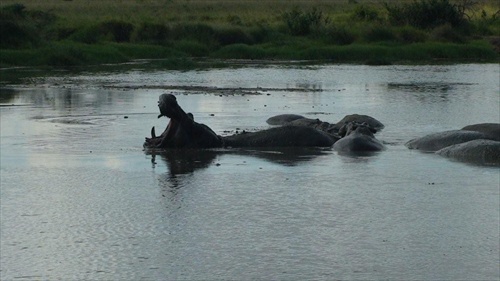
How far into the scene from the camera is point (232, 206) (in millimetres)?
10430

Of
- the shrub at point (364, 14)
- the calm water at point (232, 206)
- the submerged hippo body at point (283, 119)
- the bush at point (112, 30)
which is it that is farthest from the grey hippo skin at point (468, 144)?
the shrub at point (364, 14)

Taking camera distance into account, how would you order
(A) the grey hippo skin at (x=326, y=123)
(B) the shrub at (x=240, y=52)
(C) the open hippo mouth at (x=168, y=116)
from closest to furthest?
(C) the open hippo mouth at (x=168, y=116) → (A) the grey hippo skin at (x=326, y=123) → (B) the shrub at (x=240, y=52)

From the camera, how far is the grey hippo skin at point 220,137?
564 inches

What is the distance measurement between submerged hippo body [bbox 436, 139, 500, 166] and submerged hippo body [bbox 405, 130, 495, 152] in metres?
0.41

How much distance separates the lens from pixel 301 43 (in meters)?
42.0

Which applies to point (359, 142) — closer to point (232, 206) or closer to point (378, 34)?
point (232, 206)

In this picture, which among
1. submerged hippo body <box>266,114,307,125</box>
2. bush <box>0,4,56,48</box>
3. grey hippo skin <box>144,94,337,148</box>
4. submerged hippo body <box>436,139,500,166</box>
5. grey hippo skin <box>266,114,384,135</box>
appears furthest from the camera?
bush <box>0,4,56,48</box>

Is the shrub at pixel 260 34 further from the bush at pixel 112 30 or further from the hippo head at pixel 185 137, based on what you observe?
the hippo head at pixel 185 137

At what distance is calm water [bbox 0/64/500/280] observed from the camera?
818 centimetres

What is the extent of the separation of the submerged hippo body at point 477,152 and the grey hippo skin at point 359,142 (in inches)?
38.1

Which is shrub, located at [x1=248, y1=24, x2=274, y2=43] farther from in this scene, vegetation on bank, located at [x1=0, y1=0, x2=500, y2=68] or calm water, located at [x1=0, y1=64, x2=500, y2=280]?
calm water, located at [x1=0, y1=64, x2=500, y2=280]

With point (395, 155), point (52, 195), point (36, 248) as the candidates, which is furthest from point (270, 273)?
point (395, 155)

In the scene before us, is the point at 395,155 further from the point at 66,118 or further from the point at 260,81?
the point at 260,81

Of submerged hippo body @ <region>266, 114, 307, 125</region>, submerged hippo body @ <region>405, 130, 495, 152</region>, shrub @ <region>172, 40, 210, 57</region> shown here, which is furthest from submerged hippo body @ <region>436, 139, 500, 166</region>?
shrub @ <region>172, 40, 210, 57</region>
